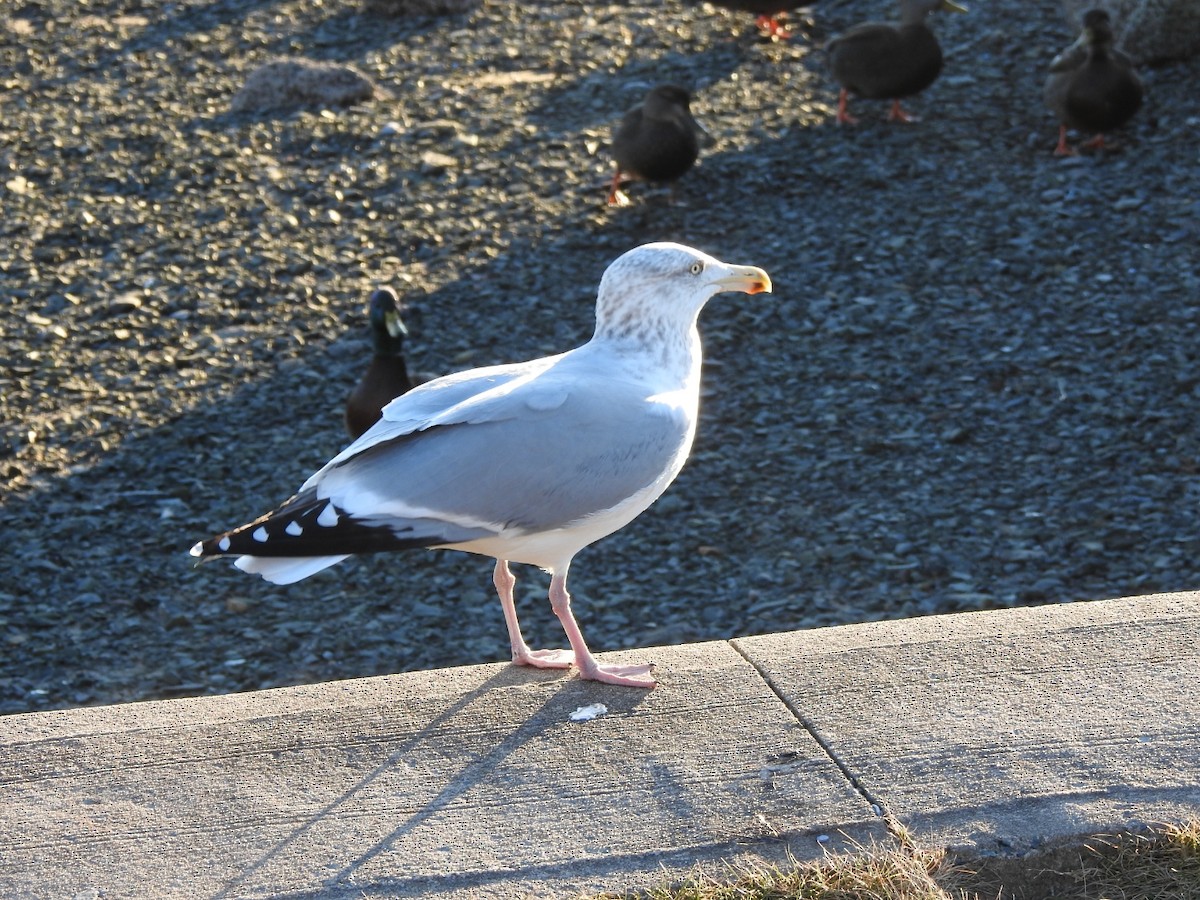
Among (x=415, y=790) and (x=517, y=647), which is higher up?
(x=415, y=790)

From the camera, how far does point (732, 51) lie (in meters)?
10.4

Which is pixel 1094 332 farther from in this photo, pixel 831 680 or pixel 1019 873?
pixel 1019 873

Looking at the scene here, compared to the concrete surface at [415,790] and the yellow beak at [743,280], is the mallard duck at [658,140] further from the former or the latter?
the concrete surface at [415,790]

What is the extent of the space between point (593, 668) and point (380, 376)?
8.14ft

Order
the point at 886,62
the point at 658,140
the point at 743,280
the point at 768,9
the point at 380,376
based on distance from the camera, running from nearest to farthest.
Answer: the point at 743,280 → the point at 380,376 → the point at 658,140 → the point at 886,62 → the point at 768,9

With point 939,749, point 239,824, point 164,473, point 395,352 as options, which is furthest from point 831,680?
point 164,473

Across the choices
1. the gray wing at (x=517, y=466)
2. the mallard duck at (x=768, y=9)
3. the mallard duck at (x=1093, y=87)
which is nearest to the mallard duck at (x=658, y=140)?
the mallard duck at (x=1093, y=87)

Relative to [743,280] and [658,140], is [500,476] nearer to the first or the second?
[743,280]

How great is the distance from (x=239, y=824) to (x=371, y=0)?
9.32 m

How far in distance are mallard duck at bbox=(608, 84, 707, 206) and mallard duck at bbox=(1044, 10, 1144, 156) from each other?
6.67 ft

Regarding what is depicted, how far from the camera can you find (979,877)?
307cm

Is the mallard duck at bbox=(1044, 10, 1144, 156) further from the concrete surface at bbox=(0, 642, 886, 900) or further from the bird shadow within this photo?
the bird shadow

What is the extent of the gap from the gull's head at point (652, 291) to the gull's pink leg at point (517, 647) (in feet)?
2.38

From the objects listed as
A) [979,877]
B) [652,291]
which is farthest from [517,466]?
[979,877]
